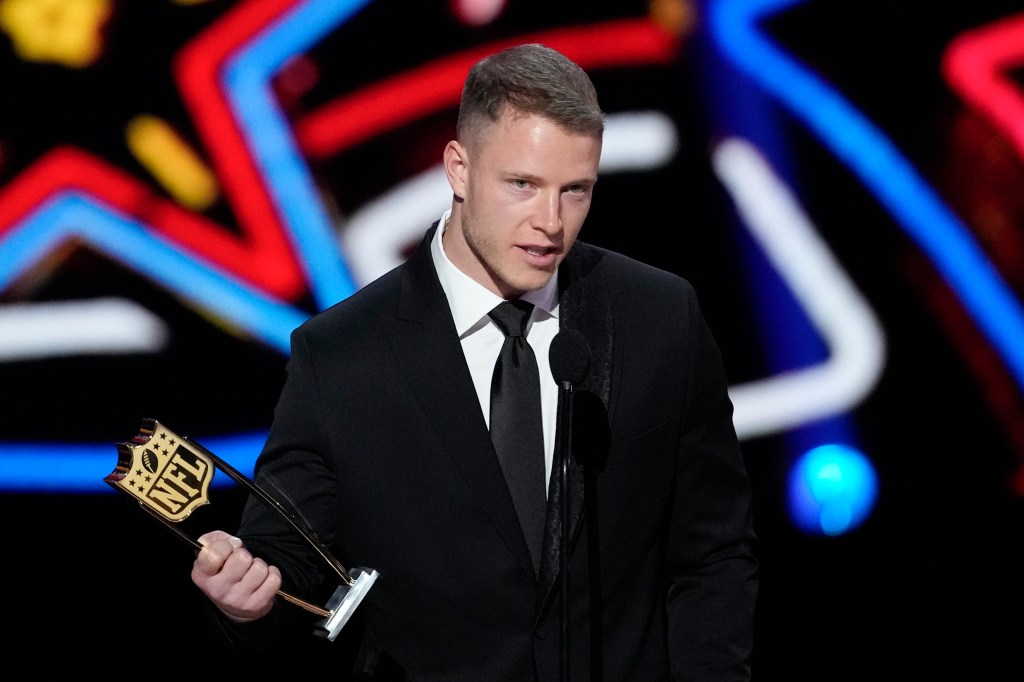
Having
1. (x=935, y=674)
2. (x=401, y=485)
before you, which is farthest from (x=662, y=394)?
(x=935, y=674)

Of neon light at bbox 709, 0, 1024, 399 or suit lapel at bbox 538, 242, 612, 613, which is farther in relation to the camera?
neon light at bbox 709, 0, 1024, 399

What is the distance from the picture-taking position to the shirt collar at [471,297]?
181 centimetres

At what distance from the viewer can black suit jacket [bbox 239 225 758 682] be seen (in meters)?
1.69

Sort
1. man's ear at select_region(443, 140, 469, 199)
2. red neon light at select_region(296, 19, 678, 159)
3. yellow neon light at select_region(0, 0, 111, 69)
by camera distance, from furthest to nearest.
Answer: red neon light at select_region(296, 19, 678, 159)
yellow neon light at select_region(0, 0, 111, 69)
man's ear at select_region(443, 140, 469, 199)

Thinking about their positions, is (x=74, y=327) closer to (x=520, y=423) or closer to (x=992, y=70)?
(x=520, y=423)

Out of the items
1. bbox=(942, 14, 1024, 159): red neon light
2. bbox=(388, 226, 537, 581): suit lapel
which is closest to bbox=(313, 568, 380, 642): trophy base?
bbox=(388, 226, 537, 581): suit lapel

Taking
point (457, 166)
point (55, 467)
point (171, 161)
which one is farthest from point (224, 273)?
point (457, 166)

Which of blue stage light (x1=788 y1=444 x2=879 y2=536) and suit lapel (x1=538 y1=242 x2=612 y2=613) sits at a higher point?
suit lapel (x1=538 y1=242 x2=612 y2=613)

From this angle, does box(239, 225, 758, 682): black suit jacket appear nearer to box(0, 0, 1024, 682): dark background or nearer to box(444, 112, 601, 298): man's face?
box(444, 112, 601, 298): man's face

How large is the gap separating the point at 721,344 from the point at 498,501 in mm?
1709

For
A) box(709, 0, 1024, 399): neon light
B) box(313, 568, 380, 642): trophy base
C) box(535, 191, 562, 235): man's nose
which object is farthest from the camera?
box(709, 0, 1024, 399): neon light

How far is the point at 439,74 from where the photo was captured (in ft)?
10.2

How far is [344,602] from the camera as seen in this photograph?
1.53 metres

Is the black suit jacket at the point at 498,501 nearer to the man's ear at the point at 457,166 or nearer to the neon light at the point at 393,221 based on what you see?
the man's ear at the point at 457,166
